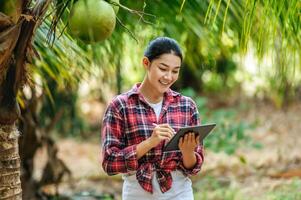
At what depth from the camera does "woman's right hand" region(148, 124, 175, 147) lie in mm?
2061

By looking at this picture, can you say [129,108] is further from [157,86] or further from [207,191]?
[207,191]

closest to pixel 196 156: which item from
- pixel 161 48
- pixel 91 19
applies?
pixel 161 48

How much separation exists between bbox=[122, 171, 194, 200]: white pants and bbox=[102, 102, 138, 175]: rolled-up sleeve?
0.24ft

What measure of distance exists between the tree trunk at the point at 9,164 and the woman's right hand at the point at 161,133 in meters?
0.46

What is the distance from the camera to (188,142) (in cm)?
212

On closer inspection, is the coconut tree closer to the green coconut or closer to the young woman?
the green coconut

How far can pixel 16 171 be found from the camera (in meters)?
2.20

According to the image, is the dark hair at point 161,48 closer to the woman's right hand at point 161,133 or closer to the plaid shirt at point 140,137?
the plaid shirt at point 140,137

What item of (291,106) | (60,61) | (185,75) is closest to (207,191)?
(60,61)

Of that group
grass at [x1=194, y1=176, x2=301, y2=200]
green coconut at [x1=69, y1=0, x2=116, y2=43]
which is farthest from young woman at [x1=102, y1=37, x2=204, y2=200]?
grass at [x1=194, y1=176, x2=301, y2=200]

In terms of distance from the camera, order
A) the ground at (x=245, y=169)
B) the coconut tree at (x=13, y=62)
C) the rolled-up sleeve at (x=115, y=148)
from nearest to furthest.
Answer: the coconut tree at (x=13, y=62)
the rolled-up sleeve at (x=115, y=148)
the ground at (x=245, y=169)

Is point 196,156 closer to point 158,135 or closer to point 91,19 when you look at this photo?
point 158,135

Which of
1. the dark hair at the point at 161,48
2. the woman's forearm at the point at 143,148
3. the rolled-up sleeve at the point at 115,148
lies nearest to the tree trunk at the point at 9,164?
the rolled-up sleeve at the point at 115,148

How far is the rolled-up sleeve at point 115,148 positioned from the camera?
7.17ft
